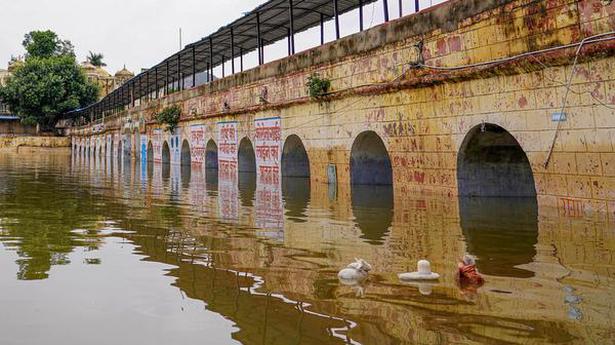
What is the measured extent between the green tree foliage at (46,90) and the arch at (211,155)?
39393 millimetres

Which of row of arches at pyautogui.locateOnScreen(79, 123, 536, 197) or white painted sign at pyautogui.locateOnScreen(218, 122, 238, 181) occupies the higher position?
white painted sign at pyautogui.locateOnScreen(218, 122, 238, 181)

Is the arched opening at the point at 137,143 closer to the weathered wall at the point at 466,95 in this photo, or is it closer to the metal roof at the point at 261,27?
the metal roof at the point at 261,27

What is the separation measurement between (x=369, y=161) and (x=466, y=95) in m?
4.15

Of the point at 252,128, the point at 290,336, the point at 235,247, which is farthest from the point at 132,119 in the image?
the point at 290,336

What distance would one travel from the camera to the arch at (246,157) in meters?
19.2

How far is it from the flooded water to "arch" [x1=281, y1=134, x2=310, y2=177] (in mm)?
7656

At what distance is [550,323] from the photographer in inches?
117

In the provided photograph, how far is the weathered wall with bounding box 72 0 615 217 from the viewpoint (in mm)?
6957

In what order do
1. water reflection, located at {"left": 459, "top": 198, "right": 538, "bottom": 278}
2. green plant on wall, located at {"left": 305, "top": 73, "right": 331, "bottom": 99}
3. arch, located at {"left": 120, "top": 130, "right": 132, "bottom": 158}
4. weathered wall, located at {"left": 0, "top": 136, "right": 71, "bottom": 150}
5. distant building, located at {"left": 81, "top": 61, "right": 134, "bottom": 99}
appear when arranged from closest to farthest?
water reflection, located at {"left": 459, "top": 198, "right": 538, "bottom": 278}, green plant on wall, located at {"left": 305, "top": 73, "right": 331, "bottom": 99}, arch, located at {"left": 120, "top": 130, "right": 132, "bottom": 158}, weathered wall, located at {"left": 0, "top": 136, "right": 71, "bottom": 150}, distant building, located at {"left": 81, "top": 61, "right": 134, "bottom": 99}

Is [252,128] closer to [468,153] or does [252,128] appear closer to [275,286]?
[468,153]

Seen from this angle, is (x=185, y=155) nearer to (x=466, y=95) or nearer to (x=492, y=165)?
(x=492, y=165)

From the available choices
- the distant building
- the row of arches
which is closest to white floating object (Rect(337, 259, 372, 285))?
the row of arches

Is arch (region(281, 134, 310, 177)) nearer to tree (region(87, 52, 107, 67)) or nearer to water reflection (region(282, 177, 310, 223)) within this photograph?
water reflection (region(282, 177, 310, 223))

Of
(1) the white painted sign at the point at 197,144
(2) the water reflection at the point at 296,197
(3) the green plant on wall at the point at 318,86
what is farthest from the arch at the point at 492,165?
(1) the white painted sign at the point at 197,144
